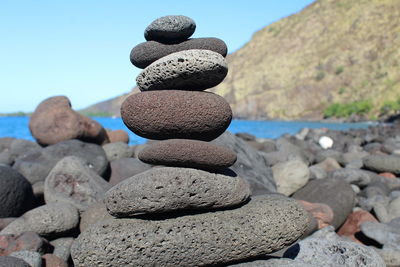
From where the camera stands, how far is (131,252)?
448 cm

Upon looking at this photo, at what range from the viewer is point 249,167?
29.8 feet

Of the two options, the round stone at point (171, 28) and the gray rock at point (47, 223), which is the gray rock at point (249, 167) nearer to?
the gray rock at point (47, 223)

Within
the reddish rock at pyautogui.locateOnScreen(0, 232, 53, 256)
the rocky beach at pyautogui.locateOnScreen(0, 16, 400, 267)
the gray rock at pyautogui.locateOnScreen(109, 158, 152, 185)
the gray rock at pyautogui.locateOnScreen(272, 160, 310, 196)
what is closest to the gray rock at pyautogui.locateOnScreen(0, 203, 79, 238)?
the rocky beach at pyautogui.locateOnScreen(0, 16, 400, 267)

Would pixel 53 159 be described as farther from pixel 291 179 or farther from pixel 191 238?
pixel 191 238

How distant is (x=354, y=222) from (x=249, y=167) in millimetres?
2232

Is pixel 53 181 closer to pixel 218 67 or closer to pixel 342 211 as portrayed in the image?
pixel 218 67

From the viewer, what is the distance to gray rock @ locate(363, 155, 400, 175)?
12.4 m

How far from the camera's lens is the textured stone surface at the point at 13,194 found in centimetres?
781

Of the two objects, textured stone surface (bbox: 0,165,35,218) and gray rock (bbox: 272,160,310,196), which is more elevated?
textured stone surface (bbox: 0,165,35,218)

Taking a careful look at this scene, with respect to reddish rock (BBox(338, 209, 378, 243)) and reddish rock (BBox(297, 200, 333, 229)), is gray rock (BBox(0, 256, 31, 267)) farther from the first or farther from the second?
reddish rock (BBox(338, 209, 378, 243))

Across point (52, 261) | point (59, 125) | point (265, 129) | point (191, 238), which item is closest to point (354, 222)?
point (191, 238)

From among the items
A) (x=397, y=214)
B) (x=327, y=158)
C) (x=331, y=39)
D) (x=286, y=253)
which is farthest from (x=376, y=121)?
(x=286, y=253)

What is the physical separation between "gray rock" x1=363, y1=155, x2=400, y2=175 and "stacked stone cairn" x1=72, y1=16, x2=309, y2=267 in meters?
8.37

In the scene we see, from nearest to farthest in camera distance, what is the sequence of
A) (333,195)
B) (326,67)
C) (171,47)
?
(171,47), (333,195), (326,67)
